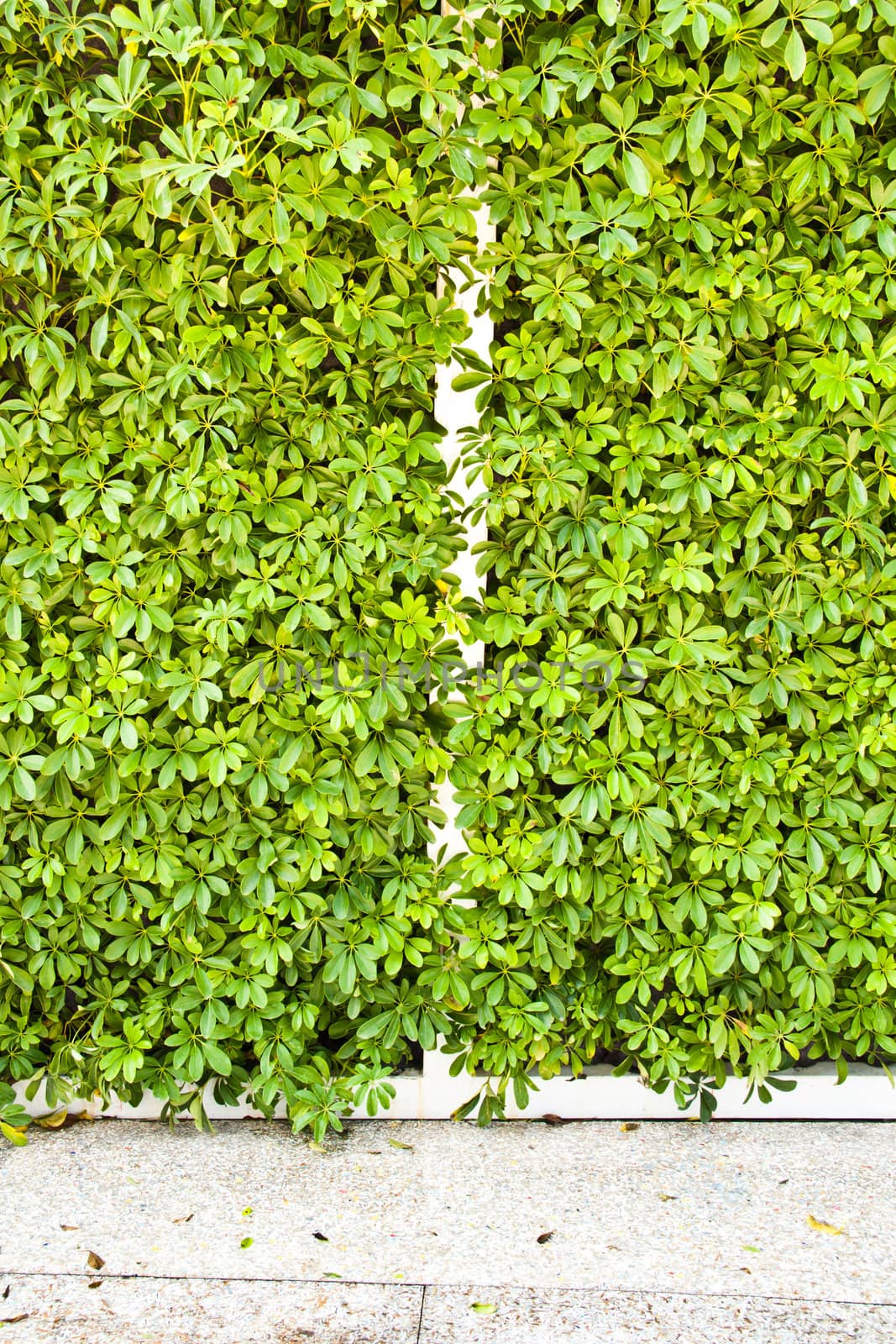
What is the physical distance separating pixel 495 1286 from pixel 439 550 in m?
1.53

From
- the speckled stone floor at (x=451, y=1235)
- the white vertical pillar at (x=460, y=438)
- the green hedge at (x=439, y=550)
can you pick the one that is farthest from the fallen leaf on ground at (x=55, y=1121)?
the white vertical pillar at (x=460, y=438)

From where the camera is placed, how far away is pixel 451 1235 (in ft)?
5.92

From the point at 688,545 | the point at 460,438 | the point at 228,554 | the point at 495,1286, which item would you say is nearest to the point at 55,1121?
the point at 495,1286

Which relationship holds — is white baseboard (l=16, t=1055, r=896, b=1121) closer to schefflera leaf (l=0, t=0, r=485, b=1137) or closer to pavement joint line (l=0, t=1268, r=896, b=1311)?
schefflera leaf (l=0, t=0, r=485, b=1137)

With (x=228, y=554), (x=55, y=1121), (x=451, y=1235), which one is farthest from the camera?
(x=55, y=1121)

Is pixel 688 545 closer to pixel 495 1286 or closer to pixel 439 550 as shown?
pixel 439 550

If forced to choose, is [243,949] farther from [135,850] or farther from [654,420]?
[654,420]

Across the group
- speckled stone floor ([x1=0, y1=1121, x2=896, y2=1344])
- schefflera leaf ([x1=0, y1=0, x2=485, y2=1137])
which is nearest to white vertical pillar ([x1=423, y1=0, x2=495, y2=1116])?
schefflera leaf ([x1=0, y1=0, x2=485, y2=1137])

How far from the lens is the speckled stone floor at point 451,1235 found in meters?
1.59

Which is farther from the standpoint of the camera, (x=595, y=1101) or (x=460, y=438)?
(x=595, y=1101)

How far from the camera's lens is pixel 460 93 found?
1.83 m

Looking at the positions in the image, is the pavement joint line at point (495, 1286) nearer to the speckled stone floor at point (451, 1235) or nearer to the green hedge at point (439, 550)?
the speckled stone floor at point (451, 1235)

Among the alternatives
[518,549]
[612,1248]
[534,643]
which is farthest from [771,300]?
[612,1248]

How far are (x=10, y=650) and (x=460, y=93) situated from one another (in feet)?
5.31
